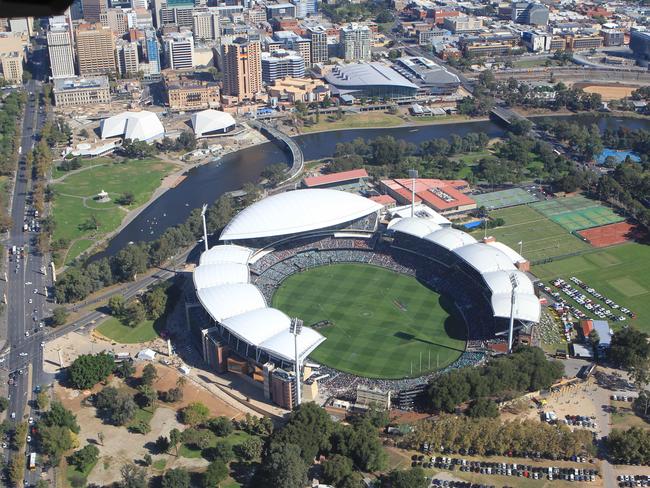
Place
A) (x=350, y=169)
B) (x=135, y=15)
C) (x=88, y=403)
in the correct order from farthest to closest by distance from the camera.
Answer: (x=135, y=15) < (x=350, y=169) < (x=88, y=403)

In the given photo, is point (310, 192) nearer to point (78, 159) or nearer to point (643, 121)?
point (78, 159)

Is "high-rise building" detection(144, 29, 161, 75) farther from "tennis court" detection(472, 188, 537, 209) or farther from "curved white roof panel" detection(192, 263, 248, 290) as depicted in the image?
"curved white roof panel" detection(192, 263, 248, 290)

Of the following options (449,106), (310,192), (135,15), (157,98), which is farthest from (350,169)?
(135,15)

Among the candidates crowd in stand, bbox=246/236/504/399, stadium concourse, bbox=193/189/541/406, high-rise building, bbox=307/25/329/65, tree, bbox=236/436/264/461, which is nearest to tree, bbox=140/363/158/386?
stadium concourse, bbox=193/189/541/406

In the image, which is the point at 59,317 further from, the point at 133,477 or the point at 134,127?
the point at 134,127

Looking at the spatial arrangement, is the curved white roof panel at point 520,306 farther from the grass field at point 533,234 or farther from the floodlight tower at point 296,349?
the floodlight tower at point 296,349

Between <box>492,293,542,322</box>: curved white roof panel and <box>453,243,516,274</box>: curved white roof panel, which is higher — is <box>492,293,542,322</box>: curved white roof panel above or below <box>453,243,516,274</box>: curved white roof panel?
below

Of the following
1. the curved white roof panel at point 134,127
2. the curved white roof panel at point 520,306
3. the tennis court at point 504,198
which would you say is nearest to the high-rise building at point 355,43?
the curved white roof panel at point 134,127
